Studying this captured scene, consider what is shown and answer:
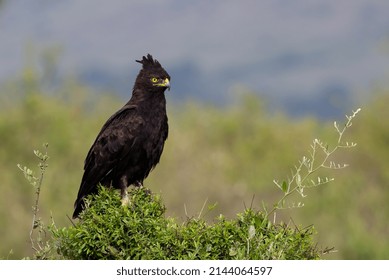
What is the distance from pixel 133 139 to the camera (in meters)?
10.5

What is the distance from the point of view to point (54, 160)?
4000 centimetres

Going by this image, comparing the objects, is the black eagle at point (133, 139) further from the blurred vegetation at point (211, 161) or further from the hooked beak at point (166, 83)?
the blurred vegetation at point (211, 161)

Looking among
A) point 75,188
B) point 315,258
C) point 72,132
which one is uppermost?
point 72,132

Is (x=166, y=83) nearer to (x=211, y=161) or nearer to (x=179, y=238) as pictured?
(x=179, y=238)

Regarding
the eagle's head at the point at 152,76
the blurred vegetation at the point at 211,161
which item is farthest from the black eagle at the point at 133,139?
the blurred vegetation at the point at 211,161

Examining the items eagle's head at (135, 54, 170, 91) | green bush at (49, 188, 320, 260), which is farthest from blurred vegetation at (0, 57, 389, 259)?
green bush at (49, 188, 320, 260)

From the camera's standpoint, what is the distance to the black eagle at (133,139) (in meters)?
10.2

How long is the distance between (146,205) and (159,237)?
0.47 meters

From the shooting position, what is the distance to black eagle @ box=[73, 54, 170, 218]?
10227mm

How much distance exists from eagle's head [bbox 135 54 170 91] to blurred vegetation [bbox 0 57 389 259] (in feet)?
77.0

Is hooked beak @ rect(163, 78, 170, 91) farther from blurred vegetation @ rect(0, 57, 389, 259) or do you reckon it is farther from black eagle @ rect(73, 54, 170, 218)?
blurred vegetation @ rect(0, 57, 389, 259)

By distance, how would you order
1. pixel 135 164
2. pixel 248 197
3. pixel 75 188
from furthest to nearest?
pixel 248 197 < pixel 75 188 < pixel 135 164

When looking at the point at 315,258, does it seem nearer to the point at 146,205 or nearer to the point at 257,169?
the point at 146,205

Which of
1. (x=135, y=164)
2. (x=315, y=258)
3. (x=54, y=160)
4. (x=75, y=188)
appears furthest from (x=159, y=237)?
(x=54, y=160)
